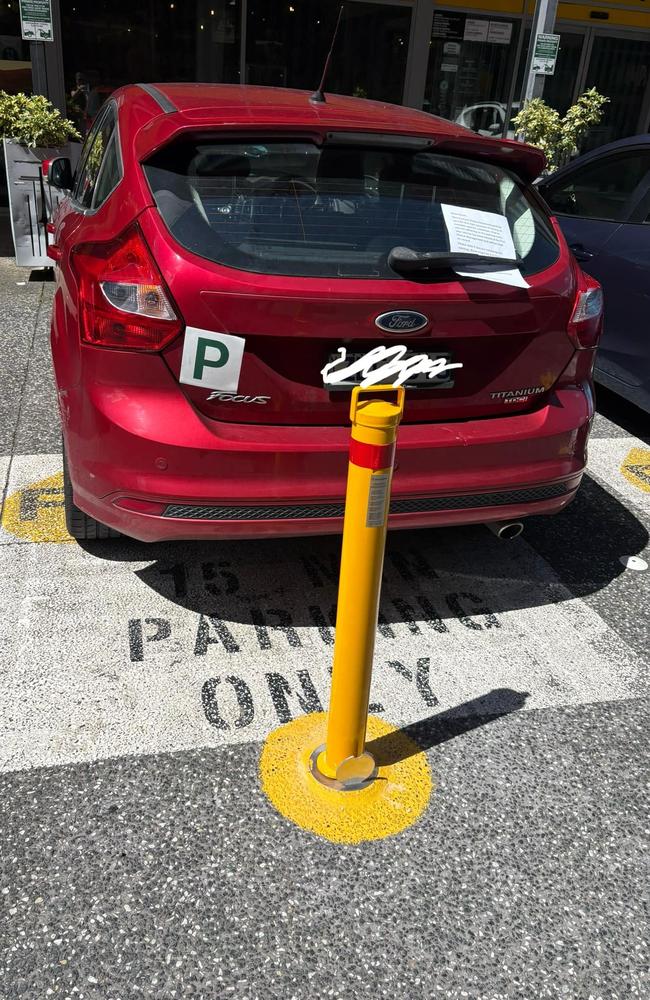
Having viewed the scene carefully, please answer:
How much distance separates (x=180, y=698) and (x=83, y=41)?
38.1ft

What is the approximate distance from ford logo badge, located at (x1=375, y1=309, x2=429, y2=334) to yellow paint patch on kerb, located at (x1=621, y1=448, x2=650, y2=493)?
232 cm

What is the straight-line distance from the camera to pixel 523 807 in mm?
2348

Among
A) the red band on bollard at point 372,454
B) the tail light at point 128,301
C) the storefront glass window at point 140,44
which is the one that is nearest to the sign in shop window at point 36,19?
the storefront glass window at point 140,44

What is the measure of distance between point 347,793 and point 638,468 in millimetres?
3089

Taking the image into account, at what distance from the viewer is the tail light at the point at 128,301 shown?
2.45 metres

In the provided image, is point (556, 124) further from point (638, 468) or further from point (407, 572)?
point (407, 572)

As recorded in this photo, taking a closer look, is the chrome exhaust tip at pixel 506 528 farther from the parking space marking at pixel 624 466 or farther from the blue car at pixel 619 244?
the blue car at pixel 619 244

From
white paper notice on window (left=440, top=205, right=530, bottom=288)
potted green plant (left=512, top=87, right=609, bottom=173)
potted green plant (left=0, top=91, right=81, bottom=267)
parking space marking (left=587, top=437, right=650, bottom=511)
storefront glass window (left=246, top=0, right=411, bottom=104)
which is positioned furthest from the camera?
storefront glass window (left=246, top=0, right=411, bottom=104)

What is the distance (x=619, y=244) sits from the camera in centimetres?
499

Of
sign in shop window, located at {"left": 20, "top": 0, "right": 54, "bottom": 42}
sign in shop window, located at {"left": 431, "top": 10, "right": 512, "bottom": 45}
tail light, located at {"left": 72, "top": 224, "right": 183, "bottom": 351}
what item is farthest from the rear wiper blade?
sign in shop window, located at {"left": 431, "top": 10, "right": 512, "bottom": 45}

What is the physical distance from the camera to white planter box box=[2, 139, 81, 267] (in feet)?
23.6

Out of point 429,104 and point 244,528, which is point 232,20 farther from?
Answer: point 244,528

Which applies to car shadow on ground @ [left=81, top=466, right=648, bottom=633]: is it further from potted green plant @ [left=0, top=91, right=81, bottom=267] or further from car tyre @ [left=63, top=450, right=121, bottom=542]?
potted green plant @ [left=0, top=91, right=81, bottom=267]

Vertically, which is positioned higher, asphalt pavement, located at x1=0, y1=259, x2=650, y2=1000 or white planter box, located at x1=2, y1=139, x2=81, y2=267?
white planter box, located at x1=2, y1=139, x2=81, y2=267
